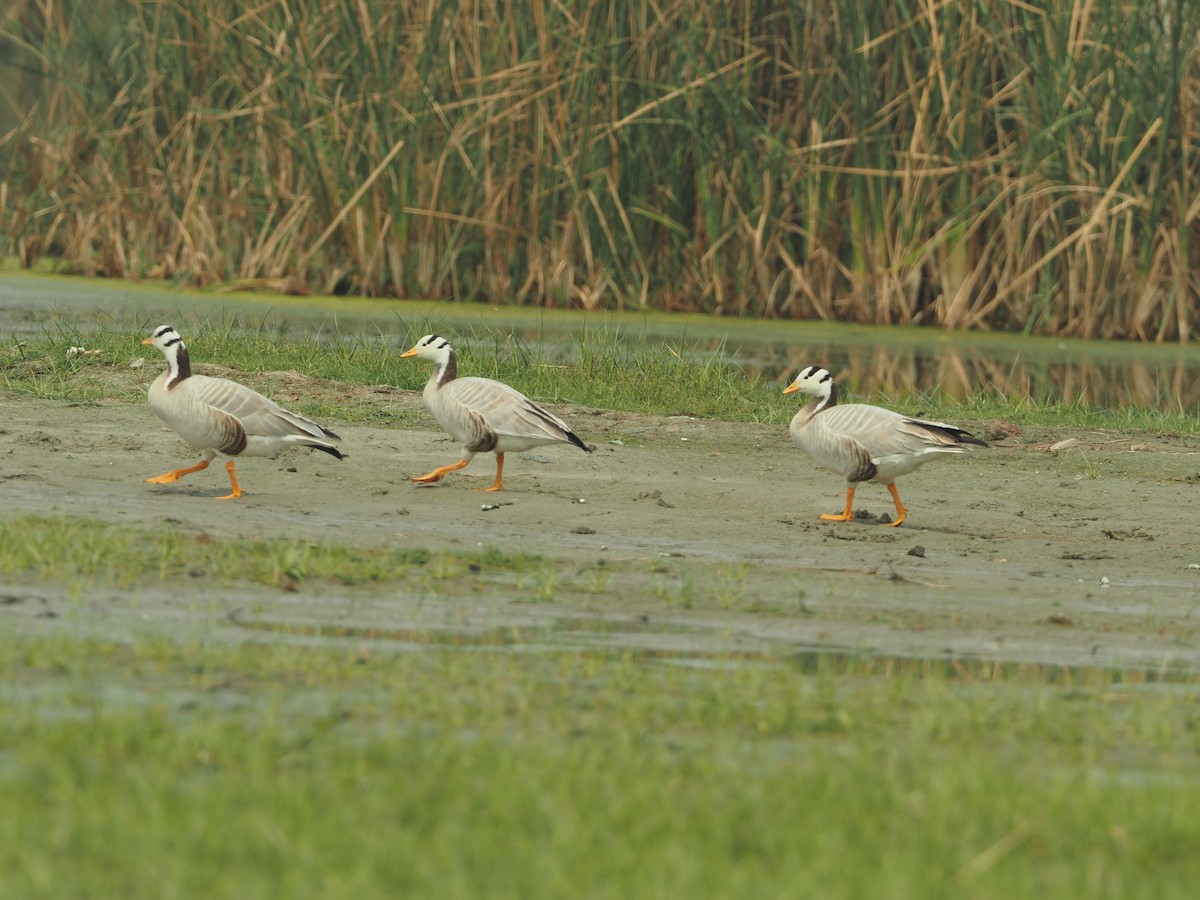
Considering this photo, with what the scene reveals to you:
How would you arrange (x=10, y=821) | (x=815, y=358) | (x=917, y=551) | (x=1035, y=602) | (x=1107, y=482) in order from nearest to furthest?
(x=10, y=821) < (x=1035, y=602) < (x=917, y=551) < (x=1107, y=482) < (x=815, y=358)

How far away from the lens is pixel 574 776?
3.92 metres

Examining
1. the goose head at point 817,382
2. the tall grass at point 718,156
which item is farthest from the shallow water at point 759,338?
the goose head at point 817,382

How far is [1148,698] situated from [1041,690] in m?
0.28

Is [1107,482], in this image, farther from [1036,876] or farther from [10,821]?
[10,821]

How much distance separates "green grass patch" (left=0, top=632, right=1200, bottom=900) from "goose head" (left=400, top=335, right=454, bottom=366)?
4.04m

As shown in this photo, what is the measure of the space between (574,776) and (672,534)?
12.0 ft

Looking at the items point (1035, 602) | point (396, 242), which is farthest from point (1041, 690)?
point (396, 242)

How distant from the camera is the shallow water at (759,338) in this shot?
1282 cm

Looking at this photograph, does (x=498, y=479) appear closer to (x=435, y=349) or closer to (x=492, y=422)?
(x=492, y=422)

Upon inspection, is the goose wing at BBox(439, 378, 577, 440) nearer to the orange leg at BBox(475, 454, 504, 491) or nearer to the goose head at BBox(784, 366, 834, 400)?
the orange leg at BBox(475, 454, 504, 491)

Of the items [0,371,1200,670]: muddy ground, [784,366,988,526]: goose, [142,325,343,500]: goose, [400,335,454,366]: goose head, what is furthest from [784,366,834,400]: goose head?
[142,325,343,500]: goose

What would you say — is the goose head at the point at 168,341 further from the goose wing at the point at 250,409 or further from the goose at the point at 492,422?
the goose at the point at 492,422

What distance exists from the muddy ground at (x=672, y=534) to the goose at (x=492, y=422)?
213mm

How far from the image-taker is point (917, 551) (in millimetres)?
7281
